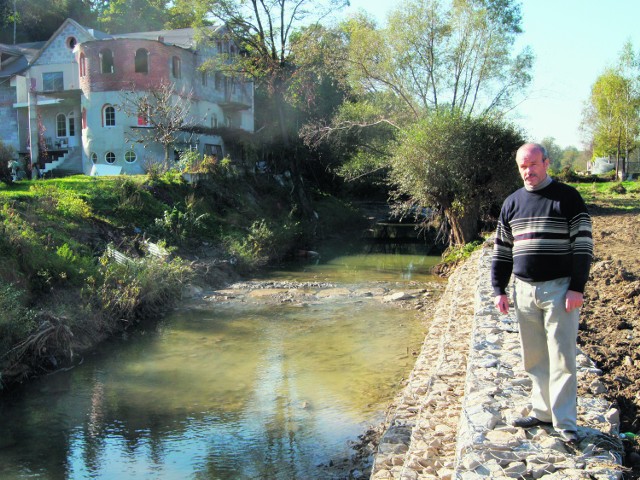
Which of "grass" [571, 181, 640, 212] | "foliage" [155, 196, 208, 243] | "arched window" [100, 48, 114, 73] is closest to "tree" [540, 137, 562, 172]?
"grass" [571, 181, 640, 212]

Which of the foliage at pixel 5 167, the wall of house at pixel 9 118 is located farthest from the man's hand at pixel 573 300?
the wall of house at pixel 9 118

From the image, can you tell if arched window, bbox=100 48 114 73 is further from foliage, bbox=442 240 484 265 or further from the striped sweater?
the striped sweater

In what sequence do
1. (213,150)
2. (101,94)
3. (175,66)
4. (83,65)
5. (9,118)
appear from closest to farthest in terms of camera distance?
(101,94), (83,65), (175,66), (213,150), (9,118)

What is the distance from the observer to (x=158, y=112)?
2873cm

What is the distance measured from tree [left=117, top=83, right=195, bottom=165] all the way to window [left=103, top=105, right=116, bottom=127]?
785mm

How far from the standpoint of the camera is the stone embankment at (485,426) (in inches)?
155

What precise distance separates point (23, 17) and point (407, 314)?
175 ft

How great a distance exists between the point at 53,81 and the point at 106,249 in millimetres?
25765

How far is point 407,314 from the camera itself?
13.8 metres

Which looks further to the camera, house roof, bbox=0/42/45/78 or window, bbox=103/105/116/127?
house roof, bbox=0/42/45/78

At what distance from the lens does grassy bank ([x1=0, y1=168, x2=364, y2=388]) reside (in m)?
10.0

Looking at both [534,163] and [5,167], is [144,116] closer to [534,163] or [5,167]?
[5,167]

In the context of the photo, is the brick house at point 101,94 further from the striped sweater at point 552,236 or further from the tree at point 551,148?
the striped sweater at point 552,236

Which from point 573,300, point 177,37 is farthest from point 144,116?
point 573,300
